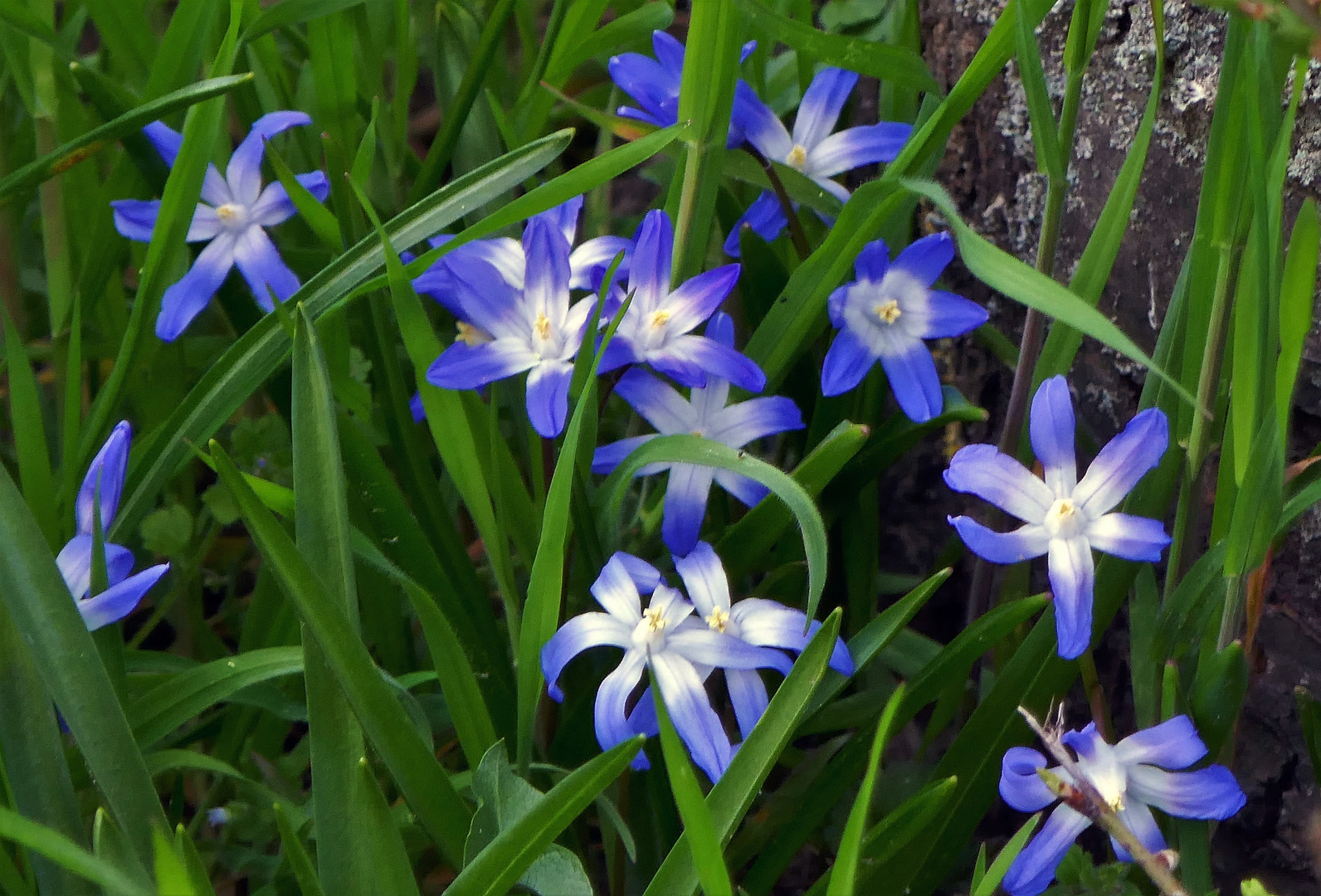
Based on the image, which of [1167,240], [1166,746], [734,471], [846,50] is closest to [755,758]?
[734,471]

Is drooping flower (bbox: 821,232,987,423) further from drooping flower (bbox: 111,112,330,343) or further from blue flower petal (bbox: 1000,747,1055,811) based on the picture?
drooping flower (bbox: 111,112,330,343)

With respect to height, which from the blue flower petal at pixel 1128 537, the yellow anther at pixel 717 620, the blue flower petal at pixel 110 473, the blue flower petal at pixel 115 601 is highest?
the blue flower petal at pixel 110 473

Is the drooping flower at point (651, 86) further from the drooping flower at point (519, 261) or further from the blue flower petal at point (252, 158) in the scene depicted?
the blue flower petal at point (252, 158)

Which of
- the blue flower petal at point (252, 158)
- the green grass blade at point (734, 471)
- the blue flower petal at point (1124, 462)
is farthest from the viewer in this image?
the blue flower petal at point (252, 158)

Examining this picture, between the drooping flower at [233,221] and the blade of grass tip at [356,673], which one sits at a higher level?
the drooping flower at [233,221]

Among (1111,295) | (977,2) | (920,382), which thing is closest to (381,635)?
(920,382)

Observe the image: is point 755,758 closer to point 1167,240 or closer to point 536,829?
point 536,829

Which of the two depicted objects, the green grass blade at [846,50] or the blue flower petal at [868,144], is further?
the blue flower petal at [868,144]

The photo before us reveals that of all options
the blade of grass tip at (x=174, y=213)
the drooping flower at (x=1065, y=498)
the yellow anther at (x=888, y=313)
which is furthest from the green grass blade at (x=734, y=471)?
the blade of grass tip at (x=174, y=213)
